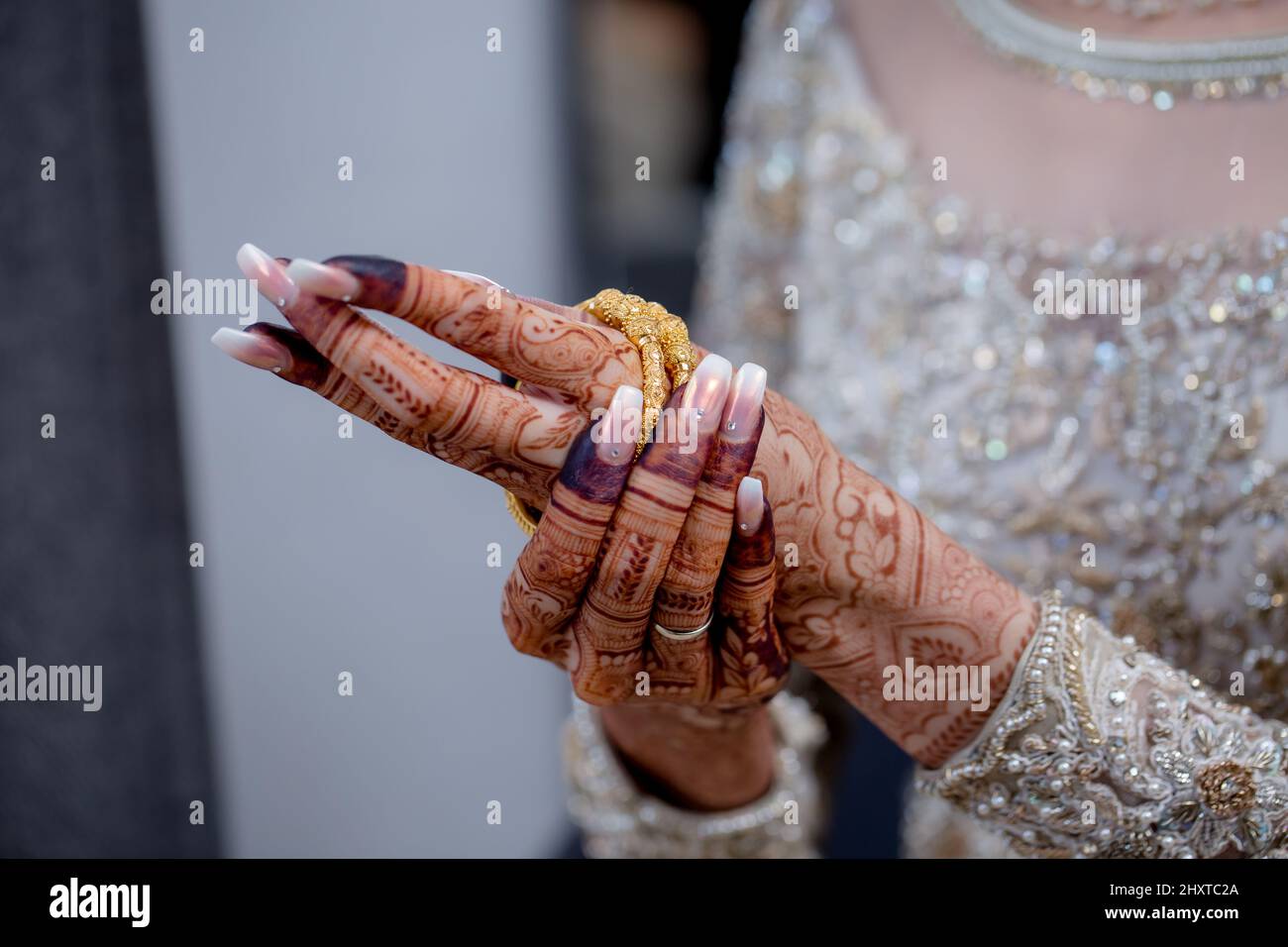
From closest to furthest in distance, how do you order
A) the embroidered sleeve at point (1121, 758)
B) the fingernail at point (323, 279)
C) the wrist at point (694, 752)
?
the fingernail at point (323, 279) → the embroidered sleeve at point (1121, 758) → the wrist at point (694, 752)

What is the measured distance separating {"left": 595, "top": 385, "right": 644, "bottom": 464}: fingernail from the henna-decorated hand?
0.06 feet

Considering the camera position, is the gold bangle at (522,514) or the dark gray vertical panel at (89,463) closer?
the gold bangle at (522,514)

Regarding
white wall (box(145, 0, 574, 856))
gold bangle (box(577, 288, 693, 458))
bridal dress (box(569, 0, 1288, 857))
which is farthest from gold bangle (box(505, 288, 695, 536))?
white wall (box(145, 0, 574, 856))

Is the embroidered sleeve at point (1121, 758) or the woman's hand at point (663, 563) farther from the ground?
the woman's hand at point (663, 563)

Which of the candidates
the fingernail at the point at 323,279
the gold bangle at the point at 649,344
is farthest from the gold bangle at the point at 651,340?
the fingernail at the point at 323,279

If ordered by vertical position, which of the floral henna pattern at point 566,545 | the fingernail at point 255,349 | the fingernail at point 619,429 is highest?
the fingernail at point 255,349

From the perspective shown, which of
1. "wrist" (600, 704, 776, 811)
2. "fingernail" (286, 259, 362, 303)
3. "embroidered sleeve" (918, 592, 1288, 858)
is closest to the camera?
"fingernail" (286, 259, 362, 303)

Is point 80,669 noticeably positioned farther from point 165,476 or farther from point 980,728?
point 980,728

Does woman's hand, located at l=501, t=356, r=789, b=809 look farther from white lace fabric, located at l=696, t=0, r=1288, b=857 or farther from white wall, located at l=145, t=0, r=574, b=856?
white wall, located at l=145, t=0, r=574, b=856

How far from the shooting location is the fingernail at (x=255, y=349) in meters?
0.38

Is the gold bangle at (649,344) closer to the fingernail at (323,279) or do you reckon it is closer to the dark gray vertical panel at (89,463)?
the fingernail at (323,279)

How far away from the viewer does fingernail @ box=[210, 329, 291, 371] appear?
0.38 meters

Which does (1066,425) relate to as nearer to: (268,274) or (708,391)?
(708,391)
